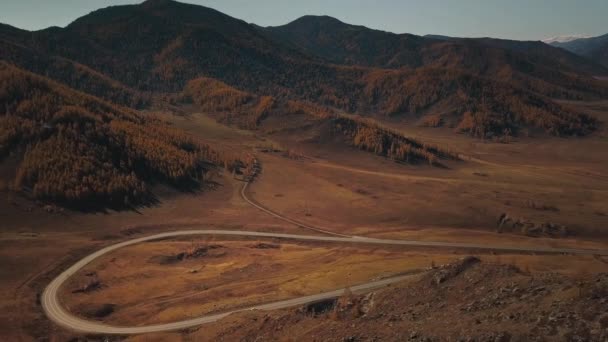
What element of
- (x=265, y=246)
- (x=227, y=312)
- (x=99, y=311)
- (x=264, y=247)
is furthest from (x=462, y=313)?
(x=265, y=246)

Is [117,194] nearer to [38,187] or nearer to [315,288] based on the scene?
[38,187]

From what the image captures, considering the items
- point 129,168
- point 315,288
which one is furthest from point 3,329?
point 129,168

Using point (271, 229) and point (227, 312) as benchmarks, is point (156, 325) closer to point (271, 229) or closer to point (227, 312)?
point (227, 312)

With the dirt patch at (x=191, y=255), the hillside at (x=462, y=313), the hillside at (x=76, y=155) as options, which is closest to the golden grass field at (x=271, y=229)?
the dirt patch at (x=191, y=255)

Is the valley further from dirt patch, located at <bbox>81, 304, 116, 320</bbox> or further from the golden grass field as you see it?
the golden grass field

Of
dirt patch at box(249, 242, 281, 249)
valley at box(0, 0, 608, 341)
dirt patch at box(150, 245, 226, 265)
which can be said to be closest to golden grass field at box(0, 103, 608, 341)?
valley at box(0, 0, 608, 341)
